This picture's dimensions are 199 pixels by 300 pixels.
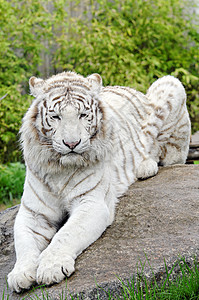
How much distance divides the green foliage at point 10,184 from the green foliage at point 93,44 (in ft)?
1.69

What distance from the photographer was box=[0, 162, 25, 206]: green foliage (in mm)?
5914

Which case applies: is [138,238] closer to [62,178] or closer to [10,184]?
[62,178]

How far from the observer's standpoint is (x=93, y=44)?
6.91m

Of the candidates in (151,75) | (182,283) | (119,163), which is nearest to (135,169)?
(119,163)

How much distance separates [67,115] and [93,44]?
446 cm

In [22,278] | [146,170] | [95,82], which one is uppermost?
[95,82]

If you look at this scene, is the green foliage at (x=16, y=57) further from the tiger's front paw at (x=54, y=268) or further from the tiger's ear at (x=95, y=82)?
the tiger's front paw at (x=54, y=268)

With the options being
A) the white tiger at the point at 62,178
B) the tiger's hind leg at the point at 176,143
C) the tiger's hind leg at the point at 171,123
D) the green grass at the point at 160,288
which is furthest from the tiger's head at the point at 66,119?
the tiger's hind leg at the point at 176,143

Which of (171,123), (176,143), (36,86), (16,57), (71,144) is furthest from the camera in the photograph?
(16,57)

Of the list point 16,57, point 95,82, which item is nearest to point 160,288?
point 95,82

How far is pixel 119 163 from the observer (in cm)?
360

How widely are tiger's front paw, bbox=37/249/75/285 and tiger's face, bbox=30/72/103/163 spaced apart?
68cm

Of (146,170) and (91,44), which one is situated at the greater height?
(91,44)

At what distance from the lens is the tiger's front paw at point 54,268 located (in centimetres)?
229
